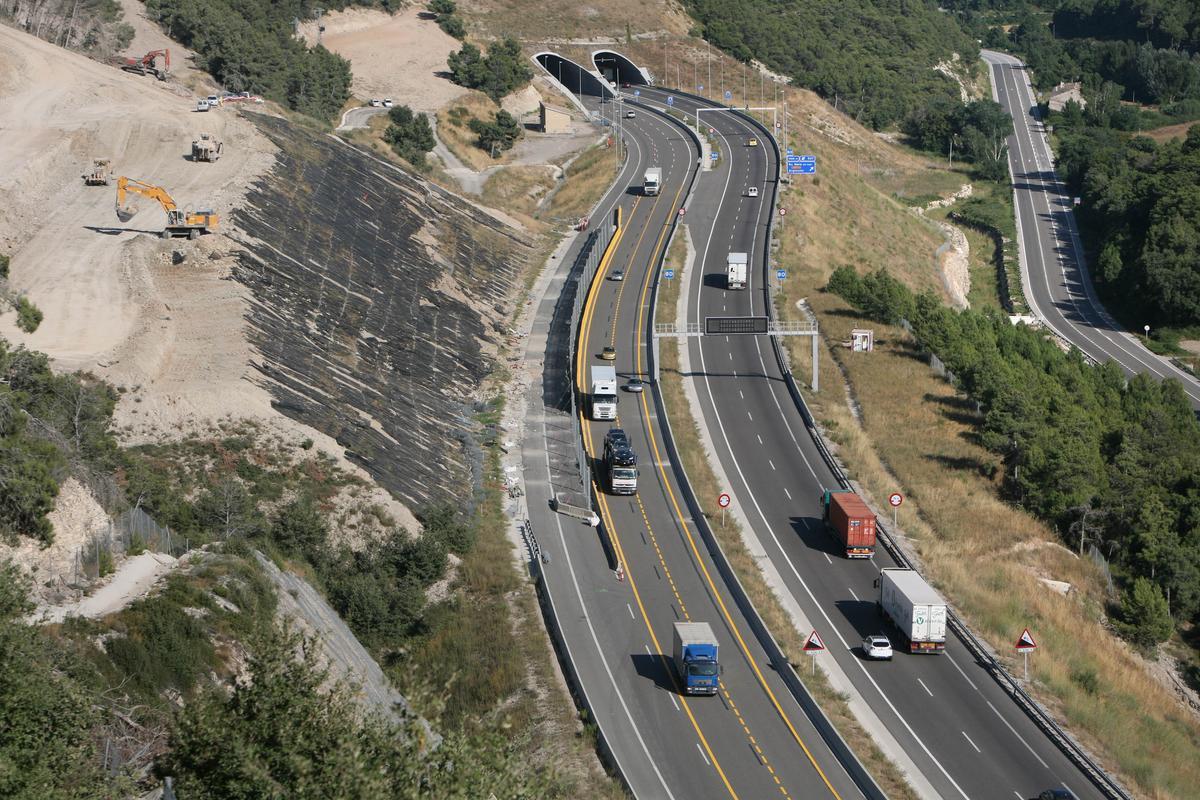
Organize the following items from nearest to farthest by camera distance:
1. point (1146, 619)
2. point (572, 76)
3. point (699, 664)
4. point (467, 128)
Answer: point (699, 664) < point (1146, 619) < point (467, 128) < point (572, 76)

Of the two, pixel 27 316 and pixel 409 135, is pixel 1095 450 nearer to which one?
pixel 27 316

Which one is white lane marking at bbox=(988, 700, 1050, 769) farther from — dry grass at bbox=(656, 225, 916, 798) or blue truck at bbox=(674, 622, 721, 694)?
blue truck at bbox=(674, 622, 721, 694)

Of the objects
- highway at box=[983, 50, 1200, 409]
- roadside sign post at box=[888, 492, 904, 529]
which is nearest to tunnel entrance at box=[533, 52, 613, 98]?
highway at box=[983, 50, 1200, 409]

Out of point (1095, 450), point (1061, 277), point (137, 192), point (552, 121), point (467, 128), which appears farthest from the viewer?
point (1061, 277)

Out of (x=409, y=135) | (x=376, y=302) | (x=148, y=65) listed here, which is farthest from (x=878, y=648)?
(x=148, y=65)

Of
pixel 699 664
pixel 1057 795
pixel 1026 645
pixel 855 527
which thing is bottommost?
pixel 699 664

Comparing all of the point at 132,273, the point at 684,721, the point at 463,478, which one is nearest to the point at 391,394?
the point at 463,478
